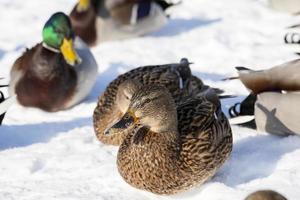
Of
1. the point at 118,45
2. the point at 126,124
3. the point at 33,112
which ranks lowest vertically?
the point at 118,45

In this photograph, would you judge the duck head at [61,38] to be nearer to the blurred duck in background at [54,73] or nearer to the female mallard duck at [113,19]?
the blurred duck in background at [54,73]

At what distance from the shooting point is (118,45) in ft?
27.4

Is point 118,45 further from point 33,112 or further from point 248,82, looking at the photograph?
point 248,82

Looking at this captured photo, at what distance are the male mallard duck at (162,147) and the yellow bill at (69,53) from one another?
2.06m

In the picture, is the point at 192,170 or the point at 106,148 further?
the point at 106,148

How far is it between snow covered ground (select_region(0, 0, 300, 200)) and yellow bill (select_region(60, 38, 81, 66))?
0.36 meters

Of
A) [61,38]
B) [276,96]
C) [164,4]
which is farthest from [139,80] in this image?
[164,4]

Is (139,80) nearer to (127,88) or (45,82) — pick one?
(127,88)

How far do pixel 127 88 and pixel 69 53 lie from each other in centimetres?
149

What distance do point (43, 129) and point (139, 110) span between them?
5.46 ft

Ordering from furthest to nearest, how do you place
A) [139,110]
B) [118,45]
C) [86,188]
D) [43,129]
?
[118,45]
[43,129]
[86,188]
[139,110]

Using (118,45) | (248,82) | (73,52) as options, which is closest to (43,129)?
(73,52)

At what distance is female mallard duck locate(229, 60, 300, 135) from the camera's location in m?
5.47

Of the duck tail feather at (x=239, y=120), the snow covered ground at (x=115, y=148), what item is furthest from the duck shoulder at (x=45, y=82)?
the duck tail feather at (x=239, y=120)
